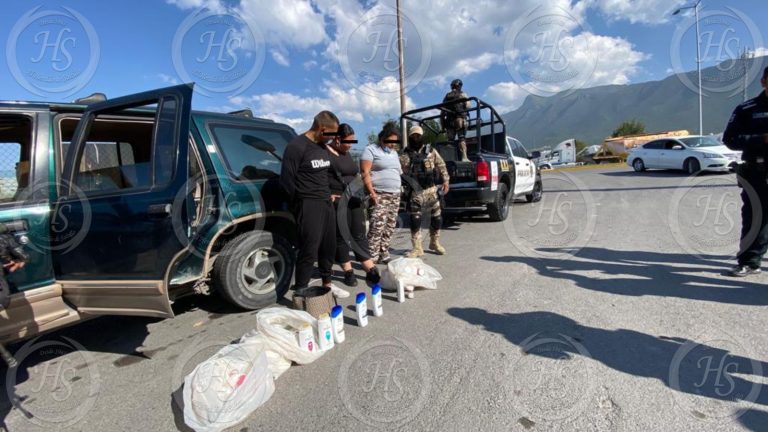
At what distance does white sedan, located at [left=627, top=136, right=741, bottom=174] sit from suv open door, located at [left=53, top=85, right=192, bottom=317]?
15318mm

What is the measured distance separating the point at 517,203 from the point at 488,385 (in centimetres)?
897

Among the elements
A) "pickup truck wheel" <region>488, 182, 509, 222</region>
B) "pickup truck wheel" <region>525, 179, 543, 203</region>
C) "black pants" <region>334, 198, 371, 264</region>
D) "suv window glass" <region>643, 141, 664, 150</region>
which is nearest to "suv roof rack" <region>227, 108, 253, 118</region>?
"black pants" <region>334, 198, 371, 264</region>

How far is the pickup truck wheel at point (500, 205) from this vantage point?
23.0 ft

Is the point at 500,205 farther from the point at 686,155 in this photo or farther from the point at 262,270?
the point at 686,155

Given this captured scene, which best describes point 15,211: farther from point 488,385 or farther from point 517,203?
point 517,203

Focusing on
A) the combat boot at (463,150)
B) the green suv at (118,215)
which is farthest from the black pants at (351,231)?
the combat boot at (463,150)

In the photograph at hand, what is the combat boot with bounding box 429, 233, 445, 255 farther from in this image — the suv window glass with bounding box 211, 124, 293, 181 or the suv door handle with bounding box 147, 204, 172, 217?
the suv door handle with bounding box 147, 204, 172, 217

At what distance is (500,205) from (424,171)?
9.40ft

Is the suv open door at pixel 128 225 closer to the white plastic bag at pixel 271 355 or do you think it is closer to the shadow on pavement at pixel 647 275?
the white plastic bag at pixel 271 355

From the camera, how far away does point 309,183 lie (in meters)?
3.21

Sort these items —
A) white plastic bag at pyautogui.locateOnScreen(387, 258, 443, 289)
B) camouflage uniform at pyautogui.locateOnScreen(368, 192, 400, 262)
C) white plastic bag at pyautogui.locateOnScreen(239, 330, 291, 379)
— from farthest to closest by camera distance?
1. camouflage uniform at pyautogui.locateOnScreen(368, 192, 400, 262)
2. white plastic bag at pyautogui.locateOnScreen(387, 258, 443, 289)
3. white plastic bag at pyautogui.locateOnScreen(239, 330, 291, 379)

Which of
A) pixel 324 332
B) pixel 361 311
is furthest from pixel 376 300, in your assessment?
pixel 324 332

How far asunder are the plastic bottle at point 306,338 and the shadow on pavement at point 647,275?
274 centimetres

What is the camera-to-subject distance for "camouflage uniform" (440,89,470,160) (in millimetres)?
7039
